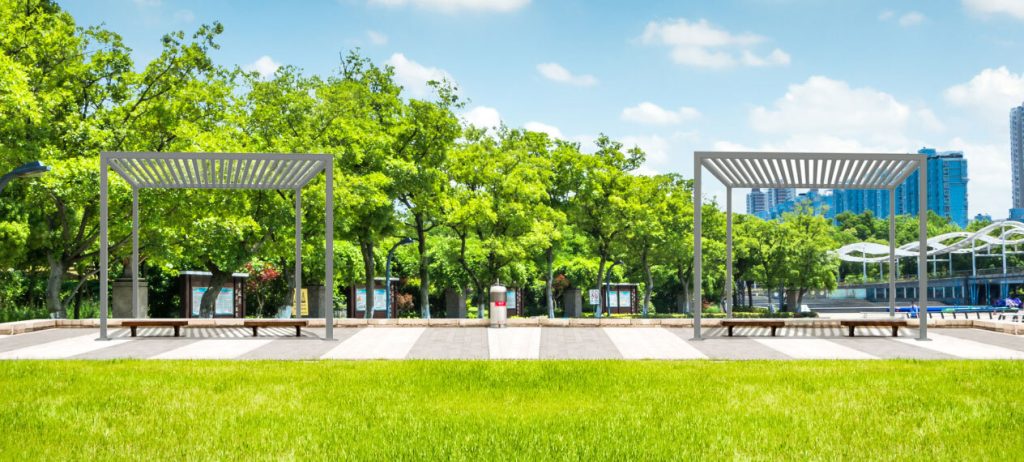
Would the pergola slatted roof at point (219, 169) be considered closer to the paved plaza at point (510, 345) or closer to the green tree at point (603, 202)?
the paved plaza at point (510, 345)

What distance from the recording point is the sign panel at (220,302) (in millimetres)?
30734

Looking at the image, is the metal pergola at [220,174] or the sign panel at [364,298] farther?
the sign panel at [364,298]

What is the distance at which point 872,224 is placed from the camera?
157250 mm

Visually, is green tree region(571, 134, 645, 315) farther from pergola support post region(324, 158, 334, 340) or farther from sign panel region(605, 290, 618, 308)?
pergola support post region(324, 158, 334, 340)

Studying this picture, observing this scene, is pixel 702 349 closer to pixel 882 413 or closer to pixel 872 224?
pixel 882 413

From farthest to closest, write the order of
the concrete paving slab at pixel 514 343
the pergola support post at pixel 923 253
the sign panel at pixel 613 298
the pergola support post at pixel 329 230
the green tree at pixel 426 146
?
the sign panel at pixel 613 298 → the green tree at pixel 426 146 → the pergola support post at pixel 923 253 → the pergola support post at pixel 329 230 → the concrete paving slab at pixel 514 343

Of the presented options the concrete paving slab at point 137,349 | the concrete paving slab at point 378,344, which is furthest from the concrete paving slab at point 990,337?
the concrete paving slab at point 137,349

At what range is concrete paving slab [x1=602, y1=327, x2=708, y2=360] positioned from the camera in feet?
47.0

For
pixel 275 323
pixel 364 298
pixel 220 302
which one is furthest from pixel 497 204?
pixel 275 323

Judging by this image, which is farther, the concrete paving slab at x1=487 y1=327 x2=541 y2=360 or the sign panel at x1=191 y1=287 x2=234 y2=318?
the sign panel at x1=191 y1=287 x2=234 y2=318

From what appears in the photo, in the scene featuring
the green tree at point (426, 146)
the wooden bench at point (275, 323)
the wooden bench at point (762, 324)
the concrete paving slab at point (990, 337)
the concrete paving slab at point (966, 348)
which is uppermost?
the green tree at point (426, 146)

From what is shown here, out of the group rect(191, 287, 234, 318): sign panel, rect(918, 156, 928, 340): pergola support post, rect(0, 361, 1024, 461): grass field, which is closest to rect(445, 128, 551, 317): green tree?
rect(191, 287, 234, 318): sign panel

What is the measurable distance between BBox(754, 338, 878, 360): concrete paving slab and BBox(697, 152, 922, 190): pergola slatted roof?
9.87ft

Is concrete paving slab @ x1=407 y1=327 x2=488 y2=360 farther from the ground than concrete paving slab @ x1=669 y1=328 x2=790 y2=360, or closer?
farther from the ground
